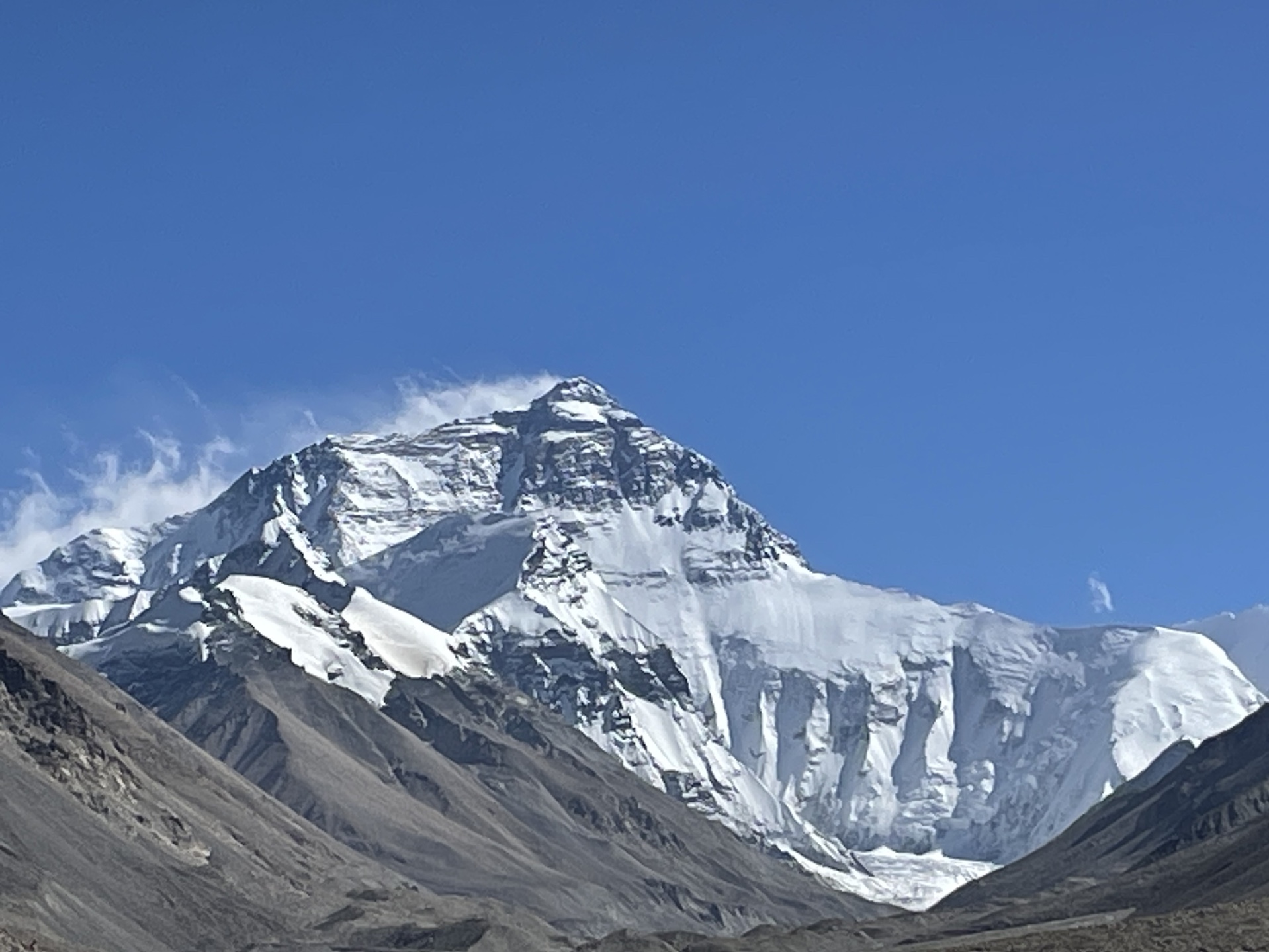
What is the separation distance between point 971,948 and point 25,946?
73.7 m

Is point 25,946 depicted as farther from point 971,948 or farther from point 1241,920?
point 1241,920

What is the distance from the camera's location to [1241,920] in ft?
374

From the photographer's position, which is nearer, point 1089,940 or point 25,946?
point 1089,940

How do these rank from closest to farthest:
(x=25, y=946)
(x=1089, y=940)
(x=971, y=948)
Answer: (x=1089, y=940) → (x=971, y=948) → (x=25, y=946)

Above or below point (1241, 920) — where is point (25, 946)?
below

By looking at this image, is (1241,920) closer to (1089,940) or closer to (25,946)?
(1089,940)

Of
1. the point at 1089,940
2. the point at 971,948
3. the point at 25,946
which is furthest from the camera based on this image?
the point at 25,946

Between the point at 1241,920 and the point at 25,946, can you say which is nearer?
the point at 1241,920

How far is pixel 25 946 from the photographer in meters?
171

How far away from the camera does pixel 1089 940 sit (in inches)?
4424

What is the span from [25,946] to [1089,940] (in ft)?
268

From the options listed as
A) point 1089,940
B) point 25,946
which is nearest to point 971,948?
point 1089,940

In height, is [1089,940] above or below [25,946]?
above

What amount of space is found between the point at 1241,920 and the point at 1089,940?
6838 millimetres
